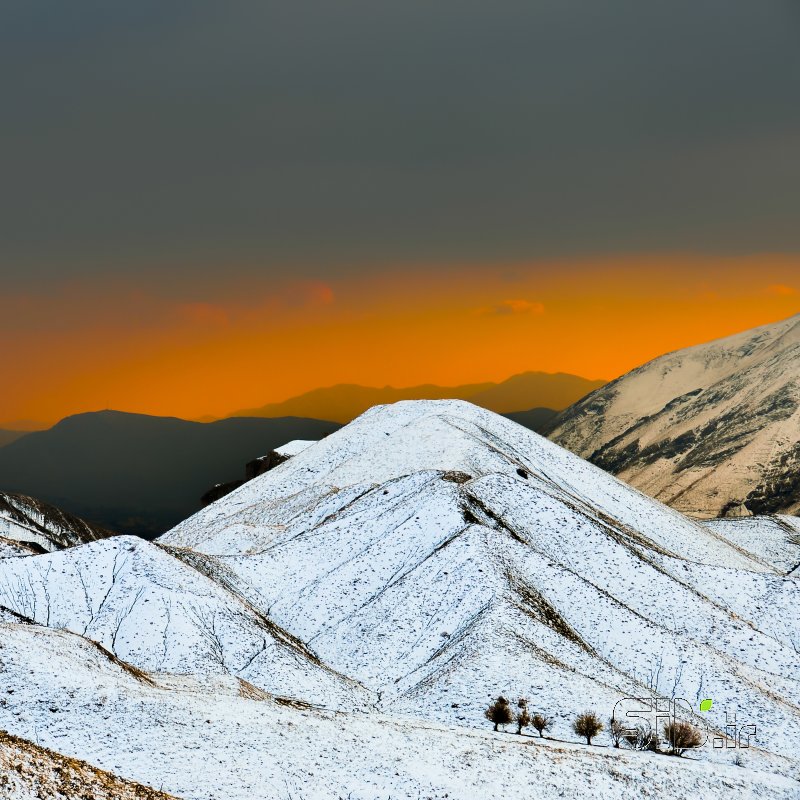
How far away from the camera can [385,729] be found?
3931cm

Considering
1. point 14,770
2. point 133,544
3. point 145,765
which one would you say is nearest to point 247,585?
point 133,544

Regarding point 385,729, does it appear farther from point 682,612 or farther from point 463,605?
point 682,612

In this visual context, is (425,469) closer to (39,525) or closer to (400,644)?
(400,644)

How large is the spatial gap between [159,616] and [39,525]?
4524 inches

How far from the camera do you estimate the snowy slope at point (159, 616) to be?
53.4 meters

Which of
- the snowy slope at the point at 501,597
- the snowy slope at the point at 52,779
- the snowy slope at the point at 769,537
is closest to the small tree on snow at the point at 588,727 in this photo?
the snowy slope at the point at 501,597

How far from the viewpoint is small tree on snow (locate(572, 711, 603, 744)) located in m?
43.7

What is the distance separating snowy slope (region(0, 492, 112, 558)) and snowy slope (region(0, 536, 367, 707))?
8555cm

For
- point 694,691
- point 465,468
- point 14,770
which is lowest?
point 694,691

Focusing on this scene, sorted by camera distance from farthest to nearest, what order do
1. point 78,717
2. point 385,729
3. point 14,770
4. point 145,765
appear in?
1. point 385,729
2. point 78,717
3. point 145,765
4. point 14,770

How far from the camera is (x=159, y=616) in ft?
190

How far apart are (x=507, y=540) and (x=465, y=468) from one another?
22.2m

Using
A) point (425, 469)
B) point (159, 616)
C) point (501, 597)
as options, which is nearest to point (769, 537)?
point (425, 469)

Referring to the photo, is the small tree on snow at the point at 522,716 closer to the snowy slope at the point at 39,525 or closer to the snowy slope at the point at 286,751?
the snowy slope at the point at 286,751
